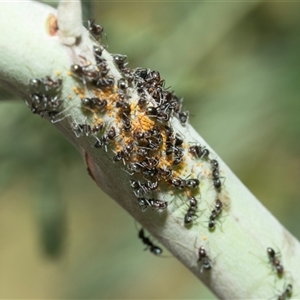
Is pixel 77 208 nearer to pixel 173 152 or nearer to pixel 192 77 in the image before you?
pixel 192 77

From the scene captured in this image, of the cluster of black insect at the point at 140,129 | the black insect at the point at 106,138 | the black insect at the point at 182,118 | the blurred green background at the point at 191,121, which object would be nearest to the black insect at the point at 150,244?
the blurred green background at the point at 191,121

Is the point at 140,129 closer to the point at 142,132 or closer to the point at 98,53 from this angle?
the point at 142,132

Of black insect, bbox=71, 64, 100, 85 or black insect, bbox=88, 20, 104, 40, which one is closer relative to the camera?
black insect, bbox=71, 64, 100, 85

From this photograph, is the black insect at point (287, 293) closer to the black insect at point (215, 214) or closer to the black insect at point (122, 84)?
the black insect at point (215, 214)

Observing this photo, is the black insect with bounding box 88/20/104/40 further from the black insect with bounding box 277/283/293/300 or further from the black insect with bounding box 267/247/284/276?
the black insect with bounding box 277/283/293/300

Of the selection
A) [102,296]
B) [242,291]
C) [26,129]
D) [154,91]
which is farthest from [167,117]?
[102,296]

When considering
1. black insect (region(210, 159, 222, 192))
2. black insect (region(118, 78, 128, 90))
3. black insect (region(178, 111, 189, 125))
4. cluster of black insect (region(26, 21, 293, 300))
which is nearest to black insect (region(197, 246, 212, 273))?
cluster of black insect (region(26, 21, 293, 300))

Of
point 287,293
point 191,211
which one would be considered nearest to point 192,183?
point 191,211
